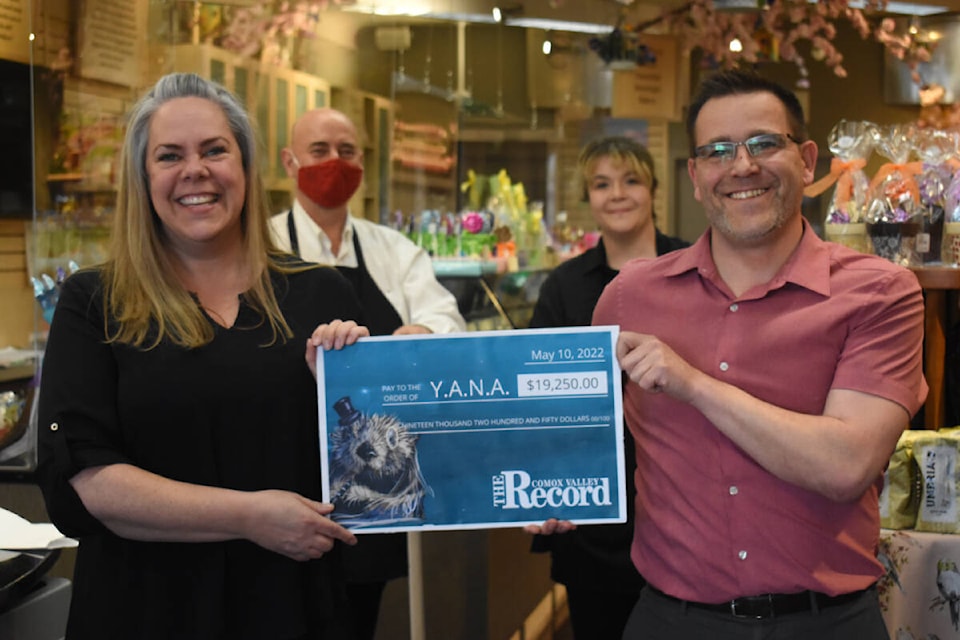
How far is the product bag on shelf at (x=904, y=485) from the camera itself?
2.61 metres

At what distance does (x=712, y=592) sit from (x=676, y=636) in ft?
0.38

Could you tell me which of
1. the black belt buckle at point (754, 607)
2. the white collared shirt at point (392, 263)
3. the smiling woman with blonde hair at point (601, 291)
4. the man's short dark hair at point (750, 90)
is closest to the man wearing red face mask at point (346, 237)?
the white collared shirt at point (392, 263)

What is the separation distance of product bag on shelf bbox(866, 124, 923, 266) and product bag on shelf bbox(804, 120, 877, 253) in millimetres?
52

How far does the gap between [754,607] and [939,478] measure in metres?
0.87

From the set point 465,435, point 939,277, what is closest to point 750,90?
point 465,435

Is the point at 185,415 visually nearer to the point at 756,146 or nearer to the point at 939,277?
the point at 756,146

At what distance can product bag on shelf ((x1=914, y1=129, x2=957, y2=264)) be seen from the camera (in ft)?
9.12

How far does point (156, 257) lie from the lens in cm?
210

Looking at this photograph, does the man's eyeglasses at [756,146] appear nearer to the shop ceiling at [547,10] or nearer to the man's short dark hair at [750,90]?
the man's short dark hair at [750,90]

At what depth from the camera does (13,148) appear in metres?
3.84

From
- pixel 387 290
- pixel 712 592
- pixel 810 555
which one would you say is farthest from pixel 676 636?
pixel 387 290

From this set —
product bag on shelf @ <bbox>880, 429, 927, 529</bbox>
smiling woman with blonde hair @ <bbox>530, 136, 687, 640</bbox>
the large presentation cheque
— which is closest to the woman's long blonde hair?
the large presentation cheque

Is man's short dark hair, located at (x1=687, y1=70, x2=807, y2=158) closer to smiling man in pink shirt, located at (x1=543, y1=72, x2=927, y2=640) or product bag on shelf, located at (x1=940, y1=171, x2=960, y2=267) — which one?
smiling man in pink shirt, located at (x1=543, y1=72, x2=927, y2=640)

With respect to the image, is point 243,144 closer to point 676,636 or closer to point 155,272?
point 155,272
